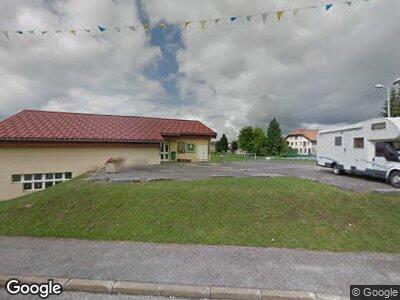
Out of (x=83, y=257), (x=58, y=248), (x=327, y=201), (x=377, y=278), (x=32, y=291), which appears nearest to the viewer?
(x=32, y=291)

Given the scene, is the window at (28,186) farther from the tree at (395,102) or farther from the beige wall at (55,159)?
the tree at (395,102)

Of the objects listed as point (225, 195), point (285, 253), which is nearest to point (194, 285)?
point (285, 253)

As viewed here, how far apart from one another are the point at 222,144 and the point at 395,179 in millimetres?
80758

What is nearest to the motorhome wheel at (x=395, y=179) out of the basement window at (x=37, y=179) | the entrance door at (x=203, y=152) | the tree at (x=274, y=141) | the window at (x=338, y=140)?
the window at (x=338, y=140)

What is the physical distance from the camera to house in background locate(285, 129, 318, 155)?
9775 centimetres

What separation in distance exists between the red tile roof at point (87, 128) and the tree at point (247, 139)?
146 ft

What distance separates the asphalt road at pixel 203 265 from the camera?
4219mm

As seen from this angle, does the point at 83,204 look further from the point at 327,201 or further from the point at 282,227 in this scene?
the point at 327,201

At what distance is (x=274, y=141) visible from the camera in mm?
62562

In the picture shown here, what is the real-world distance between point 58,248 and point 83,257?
93cm

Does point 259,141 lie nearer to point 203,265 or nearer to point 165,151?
point 165,151

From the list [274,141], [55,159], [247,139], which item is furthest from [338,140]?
[247,139]

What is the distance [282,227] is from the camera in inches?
258

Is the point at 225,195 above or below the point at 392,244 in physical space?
above
